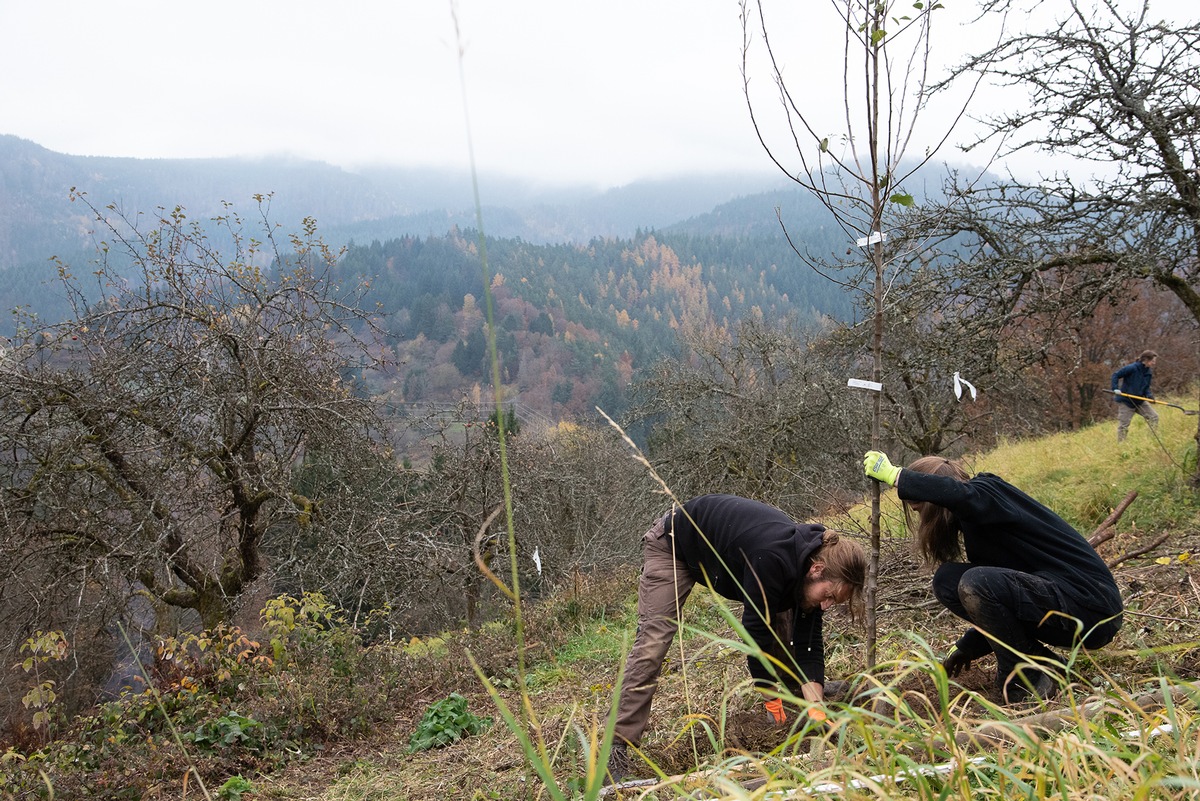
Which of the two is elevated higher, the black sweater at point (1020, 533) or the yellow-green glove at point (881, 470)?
the yellow-green glove at point (881, 470)

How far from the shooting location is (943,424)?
16953mm

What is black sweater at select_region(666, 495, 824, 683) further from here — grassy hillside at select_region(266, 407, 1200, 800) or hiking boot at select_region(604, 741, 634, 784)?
hiking boot at select_region(604, 741, 634, 784)

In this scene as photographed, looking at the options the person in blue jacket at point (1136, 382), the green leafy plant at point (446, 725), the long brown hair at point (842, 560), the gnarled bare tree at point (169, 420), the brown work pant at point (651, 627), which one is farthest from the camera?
the person in blue jacket at point (1136, 382)

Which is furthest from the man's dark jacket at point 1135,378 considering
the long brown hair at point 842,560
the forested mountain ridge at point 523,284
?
the forested mountain ridge at point 523,284

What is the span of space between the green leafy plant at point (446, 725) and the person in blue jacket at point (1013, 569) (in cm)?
299

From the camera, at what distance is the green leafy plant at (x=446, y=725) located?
4.45 meters

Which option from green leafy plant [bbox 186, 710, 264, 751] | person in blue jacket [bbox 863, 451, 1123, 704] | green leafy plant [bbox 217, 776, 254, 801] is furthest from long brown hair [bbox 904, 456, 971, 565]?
green leafy plant [bbox 186, 710, 264, 751]

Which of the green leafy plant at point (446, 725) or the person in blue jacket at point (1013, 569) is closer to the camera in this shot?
the person in blue jacket at point (1013, 569)

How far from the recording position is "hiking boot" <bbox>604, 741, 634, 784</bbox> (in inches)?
112

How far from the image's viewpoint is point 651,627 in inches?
124

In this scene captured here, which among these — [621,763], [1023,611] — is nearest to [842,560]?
[1023,611]

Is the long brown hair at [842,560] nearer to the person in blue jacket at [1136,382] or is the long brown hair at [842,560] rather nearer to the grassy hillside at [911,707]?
the grassy hillside at [911,707]

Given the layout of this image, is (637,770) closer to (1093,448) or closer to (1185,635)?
(1185,635)

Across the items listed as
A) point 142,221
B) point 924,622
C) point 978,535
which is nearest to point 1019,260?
point 924,622
